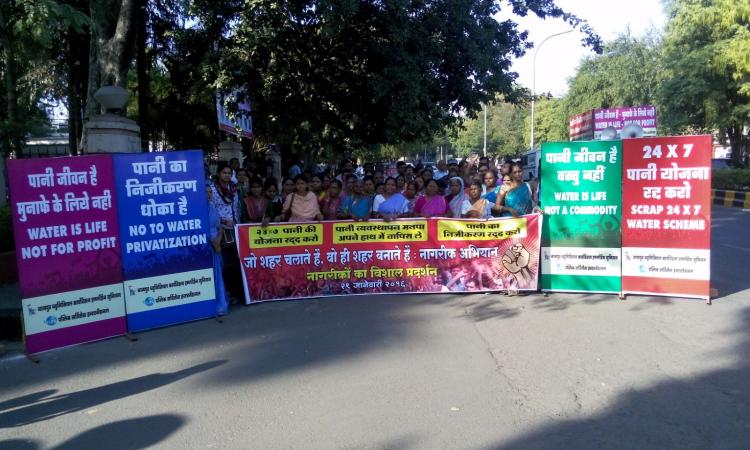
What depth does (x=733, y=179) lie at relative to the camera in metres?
24.6

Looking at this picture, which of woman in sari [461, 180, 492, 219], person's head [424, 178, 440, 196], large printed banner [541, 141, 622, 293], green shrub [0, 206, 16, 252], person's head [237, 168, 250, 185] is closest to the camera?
large printed banner [541, 141, 622, 293]

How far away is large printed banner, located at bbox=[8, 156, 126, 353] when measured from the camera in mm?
5793

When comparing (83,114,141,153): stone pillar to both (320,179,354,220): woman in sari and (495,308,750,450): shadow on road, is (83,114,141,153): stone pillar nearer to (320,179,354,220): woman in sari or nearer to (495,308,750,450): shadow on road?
(320,179,354,220): woman in sari

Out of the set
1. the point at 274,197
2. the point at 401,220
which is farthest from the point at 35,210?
the point at 401,220

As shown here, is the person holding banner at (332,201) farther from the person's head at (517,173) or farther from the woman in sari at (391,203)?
the person's head at (517,173)

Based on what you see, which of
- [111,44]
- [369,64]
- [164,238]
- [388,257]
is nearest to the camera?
[164,238]

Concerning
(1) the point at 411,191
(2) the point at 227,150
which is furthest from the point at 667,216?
(2) the point at 227,150


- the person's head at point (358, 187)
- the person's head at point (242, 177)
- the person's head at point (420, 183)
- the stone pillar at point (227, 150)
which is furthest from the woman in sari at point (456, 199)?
the stone pillar at point (227, 150)

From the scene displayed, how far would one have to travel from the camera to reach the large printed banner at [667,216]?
281 inches

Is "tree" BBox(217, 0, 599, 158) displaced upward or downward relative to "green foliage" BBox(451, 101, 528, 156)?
downward

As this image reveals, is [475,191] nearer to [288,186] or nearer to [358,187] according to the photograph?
[358,187]

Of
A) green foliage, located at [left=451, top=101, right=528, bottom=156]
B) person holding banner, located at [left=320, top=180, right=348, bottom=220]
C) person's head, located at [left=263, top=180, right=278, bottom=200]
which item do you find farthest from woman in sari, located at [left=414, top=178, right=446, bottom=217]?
green foliage, located at [left=451, top=101, right=528, bottom=156]

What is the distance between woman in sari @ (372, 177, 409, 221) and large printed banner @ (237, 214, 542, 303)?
419mm

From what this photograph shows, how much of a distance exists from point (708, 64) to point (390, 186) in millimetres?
22447
